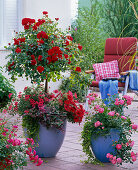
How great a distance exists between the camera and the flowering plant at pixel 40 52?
308 centimetres

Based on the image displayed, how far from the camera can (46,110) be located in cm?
305

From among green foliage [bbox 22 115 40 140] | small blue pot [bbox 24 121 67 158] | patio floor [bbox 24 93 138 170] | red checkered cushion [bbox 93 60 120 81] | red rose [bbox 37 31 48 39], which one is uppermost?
red rose [bbox 37 31 48 39]

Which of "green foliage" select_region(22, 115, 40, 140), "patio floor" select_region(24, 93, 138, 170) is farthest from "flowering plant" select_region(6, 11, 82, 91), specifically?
"patio floor" select_region(24, 93, 138, 170)

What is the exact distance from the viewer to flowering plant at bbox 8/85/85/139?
9.89ft

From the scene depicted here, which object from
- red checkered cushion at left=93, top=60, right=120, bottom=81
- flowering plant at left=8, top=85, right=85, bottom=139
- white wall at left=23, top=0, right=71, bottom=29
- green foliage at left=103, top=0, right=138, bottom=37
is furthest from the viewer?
green foliage at left=103, top=0, right=138, bottom=37

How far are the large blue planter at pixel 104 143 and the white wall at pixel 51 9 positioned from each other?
3959 millimetres

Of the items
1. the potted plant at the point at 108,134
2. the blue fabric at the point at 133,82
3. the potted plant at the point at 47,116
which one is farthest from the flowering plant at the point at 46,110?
the blue fabric at the point at 133,82

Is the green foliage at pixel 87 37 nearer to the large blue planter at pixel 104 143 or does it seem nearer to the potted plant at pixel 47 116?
the potted plant at pixel 47 116

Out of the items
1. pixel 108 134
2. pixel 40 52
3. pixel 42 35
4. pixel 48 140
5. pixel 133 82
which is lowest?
pixel 48 140

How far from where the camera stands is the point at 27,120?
3.08m

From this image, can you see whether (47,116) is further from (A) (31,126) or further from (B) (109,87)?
(B) (109,87)

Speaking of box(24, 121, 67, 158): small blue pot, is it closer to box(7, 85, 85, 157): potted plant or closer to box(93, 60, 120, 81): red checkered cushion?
box(7, 85, 85, 157): potted plant

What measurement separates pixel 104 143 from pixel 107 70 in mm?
3562

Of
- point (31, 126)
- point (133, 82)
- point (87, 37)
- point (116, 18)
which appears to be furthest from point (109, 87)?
point (116, 18)
